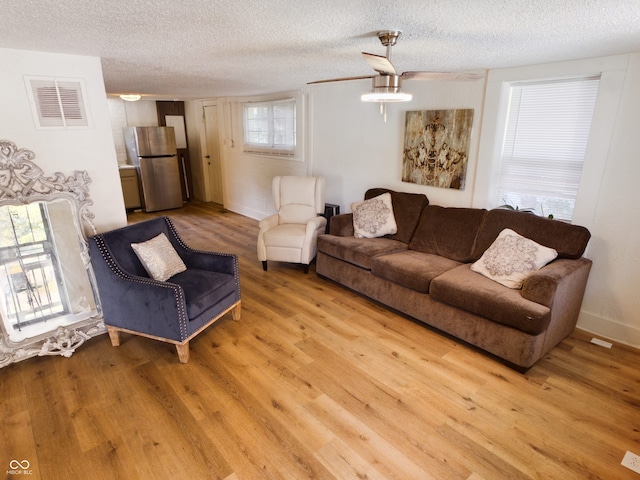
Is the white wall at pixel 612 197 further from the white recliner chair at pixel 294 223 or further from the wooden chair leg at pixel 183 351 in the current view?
the wooden chair leg at pixel 183 351

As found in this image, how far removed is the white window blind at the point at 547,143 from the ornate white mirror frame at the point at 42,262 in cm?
356

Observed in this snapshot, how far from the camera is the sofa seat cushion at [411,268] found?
9.53ft

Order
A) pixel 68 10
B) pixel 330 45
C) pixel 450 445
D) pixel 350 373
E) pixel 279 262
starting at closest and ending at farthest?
pixel 68 10, pixel 450 445, pixel 330 45, pixel 350 373, pixel 279 262

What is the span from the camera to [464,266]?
306 centimetres

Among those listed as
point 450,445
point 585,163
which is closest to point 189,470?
point 450,445

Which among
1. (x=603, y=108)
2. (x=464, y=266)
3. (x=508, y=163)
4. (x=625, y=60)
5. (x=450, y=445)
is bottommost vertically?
(x=450, y=445)

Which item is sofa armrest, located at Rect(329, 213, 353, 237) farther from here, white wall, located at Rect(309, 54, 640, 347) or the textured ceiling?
the textured ceiling

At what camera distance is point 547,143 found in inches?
118

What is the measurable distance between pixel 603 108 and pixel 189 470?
3518mm

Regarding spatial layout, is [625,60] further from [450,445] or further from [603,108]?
[450,445]

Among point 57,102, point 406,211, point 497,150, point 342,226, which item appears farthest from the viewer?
point 342,226

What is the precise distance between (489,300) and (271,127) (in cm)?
442

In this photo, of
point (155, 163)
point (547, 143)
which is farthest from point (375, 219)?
point (155, 163)

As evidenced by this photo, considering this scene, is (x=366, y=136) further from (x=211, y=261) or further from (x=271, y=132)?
(x=211, y=261)
